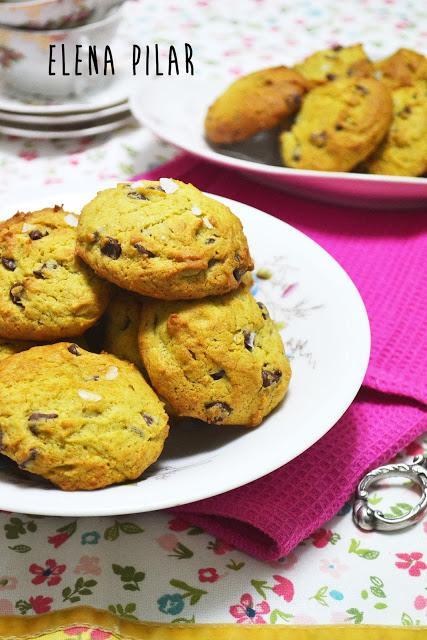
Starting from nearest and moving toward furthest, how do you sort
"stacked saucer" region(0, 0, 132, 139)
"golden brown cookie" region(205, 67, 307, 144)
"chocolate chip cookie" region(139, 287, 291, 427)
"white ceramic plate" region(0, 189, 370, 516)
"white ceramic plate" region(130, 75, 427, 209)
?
"white ceramic plate" region(0, 189, 370, 516) → "chocolate chip cookie" region(139, 287, 291, 427) → "white ceramic plate" region(130, 75, 427, 209) → "golden brown cookie" region(205, 67, 307, 144) → "stacked saucer" region(0, 0, 132, 139)

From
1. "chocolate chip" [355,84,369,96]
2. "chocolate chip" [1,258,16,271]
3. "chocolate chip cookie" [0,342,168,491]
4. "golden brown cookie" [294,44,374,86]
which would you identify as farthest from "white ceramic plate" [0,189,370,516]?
"golden brown cookie" [294,44,374,86]

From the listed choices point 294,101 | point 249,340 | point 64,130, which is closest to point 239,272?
point 249,340

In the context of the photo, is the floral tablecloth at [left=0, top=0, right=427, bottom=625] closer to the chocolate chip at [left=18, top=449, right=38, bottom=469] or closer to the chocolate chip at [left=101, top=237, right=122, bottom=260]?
the chocolate chip at [left=18, top=449, right=38, bottom=469]

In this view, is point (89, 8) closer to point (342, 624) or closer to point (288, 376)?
point (288, 376)

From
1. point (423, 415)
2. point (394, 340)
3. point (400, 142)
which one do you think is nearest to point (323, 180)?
point (400, 142)

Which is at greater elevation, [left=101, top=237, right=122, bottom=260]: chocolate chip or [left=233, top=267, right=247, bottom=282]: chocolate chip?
[left=101, top=237, right=122, bottom=260]: chocolate chip

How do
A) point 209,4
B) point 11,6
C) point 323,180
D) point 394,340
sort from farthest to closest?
point 209,4 < point 11,6 < point 323,180 < point 394,340
